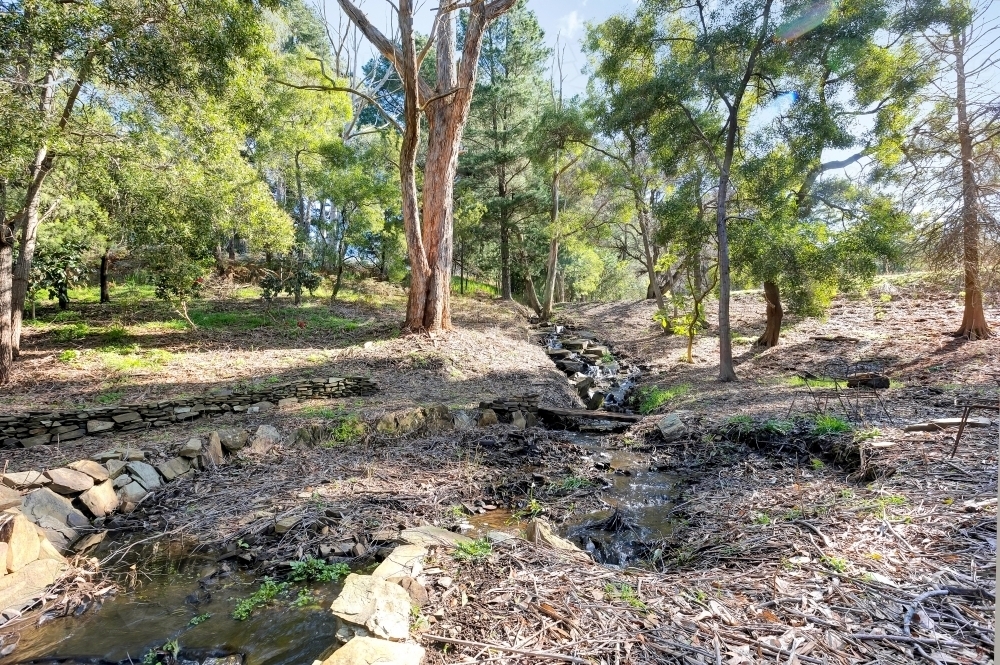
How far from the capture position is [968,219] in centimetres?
623

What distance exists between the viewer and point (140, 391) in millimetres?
7199

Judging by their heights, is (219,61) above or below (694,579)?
above

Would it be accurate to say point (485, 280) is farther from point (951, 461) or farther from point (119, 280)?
point (951, 461)

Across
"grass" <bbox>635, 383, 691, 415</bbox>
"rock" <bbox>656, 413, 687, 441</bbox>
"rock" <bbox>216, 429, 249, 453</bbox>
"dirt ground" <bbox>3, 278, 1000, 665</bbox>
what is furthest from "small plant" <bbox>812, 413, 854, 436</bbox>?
"rock" <bbox>216, 429, 249, 453</bbox>

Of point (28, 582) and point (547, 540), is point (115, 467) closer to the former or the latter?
point (28, 582)

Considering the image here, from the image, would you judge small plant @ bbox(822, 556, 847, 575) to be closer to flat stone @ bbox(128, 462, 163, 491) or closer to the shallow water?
the shallow water

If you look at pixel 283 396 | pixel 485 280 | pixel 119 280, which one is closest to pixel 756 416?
pixel 283 396

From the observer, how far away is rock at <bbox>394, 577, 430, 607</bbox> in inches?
94.7

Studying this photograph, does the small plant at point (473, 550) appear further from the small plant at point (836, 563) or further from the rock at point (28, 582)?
the rock at point (28, 582)

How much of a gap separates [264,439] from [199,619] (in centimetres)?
295

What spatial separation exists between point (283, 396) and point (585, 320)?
1245 centimetres

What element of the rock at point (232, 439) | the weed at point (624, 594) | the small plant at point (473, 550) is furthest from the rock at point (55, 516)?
the weed at point (624, 594)

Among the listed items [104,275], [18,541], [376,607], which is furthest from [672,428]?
[104,275]

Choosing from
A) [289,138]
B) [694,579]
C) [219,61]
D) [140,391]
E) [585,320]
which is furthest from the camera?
[585,320]
